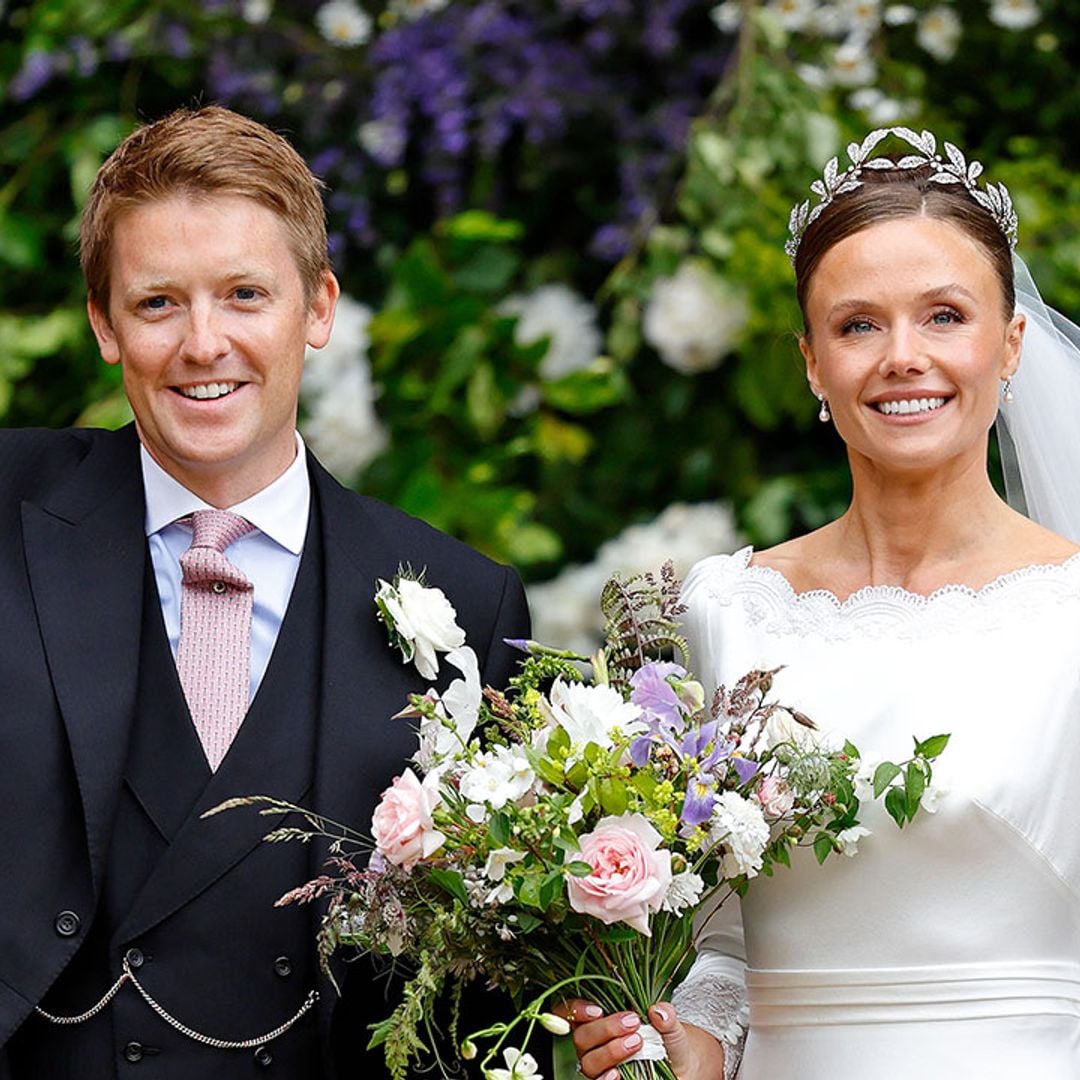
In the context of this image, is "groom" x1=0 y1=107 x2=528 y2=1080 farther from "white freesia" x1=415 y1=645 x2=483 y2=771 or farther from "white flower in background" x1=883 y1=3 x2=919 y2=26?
"white flower in background" x1=883 y1=3 x2=919 y2=26

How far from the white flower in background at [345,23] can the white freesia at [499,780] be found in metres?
2.74

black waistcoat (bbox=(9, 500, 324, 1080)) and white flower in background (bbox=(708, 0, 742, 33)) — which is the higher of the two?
white flower in background (bbox=(708, 0, 742, 33))

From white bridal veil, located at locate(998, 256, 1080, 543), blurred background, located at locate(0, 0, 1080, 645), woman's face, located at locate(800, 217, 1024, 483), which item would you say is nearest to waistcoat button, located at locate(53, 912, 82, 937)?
woman's face, located at locate(800, 217, 1024, 483)

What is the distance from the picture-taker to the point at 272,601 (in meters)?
3.26

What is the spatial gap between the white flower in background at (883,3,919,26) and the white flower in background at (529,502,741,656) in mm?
1186

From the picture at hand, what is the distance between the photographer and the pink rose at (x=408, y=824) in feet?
9.08

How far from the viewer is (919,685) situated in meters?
3.09

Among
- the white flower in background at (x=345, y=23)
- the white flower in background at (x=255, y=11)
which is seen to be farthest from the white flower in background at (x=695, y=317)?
the white flower in background at (x=255, y=11)

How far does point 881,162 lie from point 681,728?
3.19ft

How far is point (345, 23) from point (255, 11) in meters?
0.21

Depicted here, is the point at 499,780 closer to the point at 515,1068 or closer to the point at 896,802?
the point at 515,1068

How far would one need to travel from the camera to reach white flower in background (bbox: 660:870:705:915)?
9.07 ft

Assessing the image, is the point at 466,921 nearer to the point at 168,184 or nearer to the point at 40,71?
the point at 168,184

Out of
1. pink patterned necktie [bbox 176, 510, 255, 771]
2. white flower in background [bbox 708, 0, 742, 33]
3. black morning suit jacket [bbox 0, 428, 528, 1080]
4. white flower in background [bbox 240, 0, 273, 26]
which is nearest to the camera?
black morning suit jacket [bbox 0, 428, 528, 1080]
